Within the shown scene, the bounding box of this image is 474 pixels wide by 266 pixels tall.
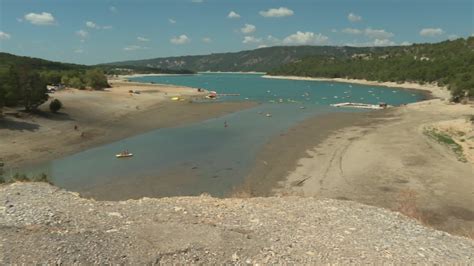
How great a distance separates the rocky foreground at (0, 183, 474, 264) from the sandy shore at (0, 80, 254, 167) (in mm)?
31144

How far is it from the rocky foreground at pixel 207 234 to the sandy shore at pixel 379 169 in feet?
26.4

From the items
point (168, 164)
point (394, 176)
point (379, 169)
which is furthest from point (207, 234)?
point (168, 164)

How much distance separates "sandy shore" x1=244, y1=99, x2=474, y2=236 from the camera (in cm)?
2945

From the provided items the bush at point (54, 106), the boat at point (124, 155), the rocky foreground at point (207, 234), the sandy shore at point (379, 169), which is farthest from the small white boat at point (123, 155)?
the rocky foreground at point (207, 234)

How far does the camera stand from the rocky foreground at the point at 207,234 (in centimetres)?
1246

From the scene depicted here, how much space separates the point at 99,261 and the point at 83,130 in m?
52.4

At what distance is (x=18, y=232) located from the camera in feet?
42.6

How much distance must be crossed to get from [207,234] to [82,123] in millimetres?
56508

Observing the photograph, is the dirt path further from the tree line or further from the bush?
the tree line

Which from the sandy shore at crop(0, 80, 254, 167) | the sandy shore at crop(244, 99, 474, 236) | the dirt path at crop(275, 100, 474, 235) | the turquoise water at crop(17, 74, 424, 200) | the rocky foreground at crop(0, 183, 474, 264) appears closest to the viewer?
the rocky foreground at crop(0, 183, 474, 264)

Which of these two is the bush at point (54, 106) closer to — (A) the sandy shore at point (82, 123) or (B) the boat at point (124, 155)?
(A) the sandy shore at point (82, 123)

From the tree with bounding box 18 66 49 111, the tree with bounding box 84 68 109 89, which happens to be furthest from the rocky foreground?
the tree with bounding box 84 68 109 89

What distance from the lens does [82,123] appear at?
6600cm

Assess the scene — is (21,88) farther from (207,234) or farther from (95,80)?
(95,80)
